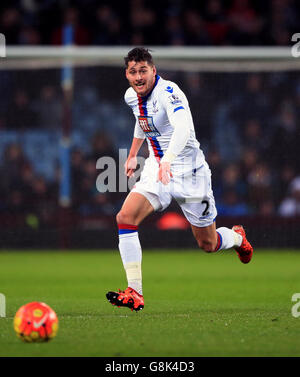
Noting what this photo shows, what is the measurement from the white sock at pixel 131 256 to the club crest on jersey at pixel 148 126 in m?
0.96

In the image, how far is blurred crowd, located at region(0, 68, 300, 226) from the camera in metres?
14.6

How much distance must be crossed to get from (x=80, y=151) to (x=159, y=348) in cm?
1007

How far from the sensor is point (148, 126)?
289 inches

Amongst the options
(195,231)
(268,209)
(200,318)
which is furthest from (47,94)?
(200,318)

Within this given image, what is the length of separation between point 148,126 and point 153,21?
10437 millimetres

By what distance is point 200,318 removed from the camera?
6.50 m

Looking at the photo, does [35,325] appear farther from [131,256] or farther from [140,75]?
[140,75]

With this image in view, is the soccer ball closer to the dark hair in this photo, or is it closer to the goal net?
the dark hair

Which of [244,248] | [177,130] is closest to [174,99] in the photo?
[177,130]

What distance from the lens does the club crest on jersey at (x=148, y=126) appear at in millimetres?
7283

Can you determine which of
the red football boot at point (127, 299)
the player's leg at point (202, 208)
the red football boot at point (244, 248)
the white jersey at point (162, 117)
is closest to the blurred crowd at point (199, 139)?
the red football boot at point (244, 248)

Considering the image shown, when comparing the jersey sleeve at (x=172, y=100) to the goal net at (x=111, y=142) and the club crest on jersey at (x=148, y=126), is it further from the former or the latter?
the goal net at (x=111, y=142)

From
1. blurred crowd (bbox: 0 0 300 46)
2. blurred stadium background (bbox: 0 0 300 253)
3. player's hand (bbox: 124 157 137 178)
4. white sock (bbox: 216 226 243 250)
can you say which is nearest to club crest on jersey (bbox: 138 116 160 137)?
player's hand (bbox: 124 157 137 178)

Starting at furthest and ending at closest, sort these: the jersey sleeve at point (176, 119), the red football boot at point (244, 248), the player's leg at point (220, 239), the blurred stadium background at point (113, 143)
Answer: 1. the blurred stadium background at point (113, 143)
2. the red football boot at point (244, 248)
3. the player's leg at point (220, 239)
4. the jersey sleeve at point (176, 119)
